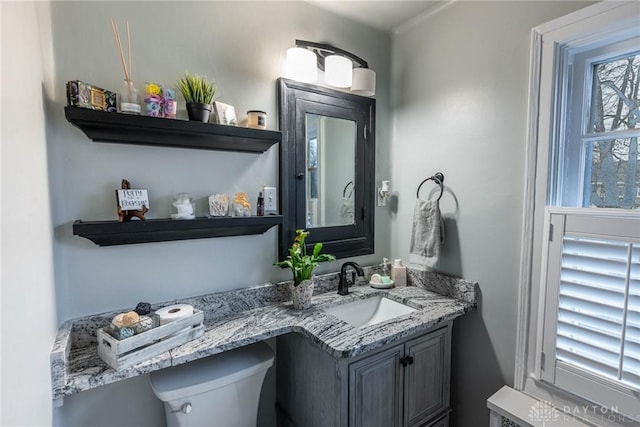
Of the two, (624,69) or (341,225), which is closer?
(624,69)

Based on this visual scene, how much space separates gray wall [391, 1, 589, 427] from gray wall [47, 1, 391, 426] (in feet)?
2.44

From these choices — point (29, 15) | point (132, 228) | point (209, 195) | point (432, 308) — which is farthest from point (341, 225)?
point (29, 15)

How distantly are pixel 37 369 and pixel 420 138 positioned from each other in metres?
1.91

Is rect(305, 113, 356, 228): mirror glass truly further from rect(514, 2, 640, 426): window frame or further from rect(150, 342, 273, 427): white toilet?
rect(514, 2, 640, 426): window frame

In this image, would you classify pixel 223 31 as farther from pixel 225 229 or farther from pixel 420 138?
pixel 420 138

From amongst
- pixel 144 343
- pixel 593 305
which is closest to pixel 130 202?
pixel 144 343

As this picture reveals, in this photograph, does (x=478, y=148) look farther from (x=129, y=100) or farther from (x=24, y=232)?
(x=24, y=232)

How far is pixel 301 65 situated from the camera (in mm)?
1547

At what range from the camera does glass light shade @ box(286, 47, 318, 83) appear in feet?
5.05

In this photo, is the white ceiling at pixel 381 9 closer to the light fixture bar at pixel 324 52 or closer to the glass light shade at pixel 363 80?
the light fixture bar at pixel 324 52

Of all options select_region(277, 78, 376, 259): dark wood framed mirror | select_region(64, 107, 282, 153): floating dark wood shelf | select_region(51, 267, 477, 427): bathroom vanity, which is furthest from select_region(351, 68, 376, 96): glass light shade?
select_region(51, 267, 477, 427): bathroom vanity

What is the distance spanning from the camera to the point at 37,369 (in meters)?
0.78

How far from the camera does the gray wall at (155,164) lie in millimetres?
1126

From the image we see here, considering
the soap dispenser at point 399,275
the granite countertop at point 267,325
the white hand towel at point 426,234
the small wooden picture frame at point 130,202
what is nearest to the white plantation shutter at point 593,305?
the granite countertop at point 267,325
